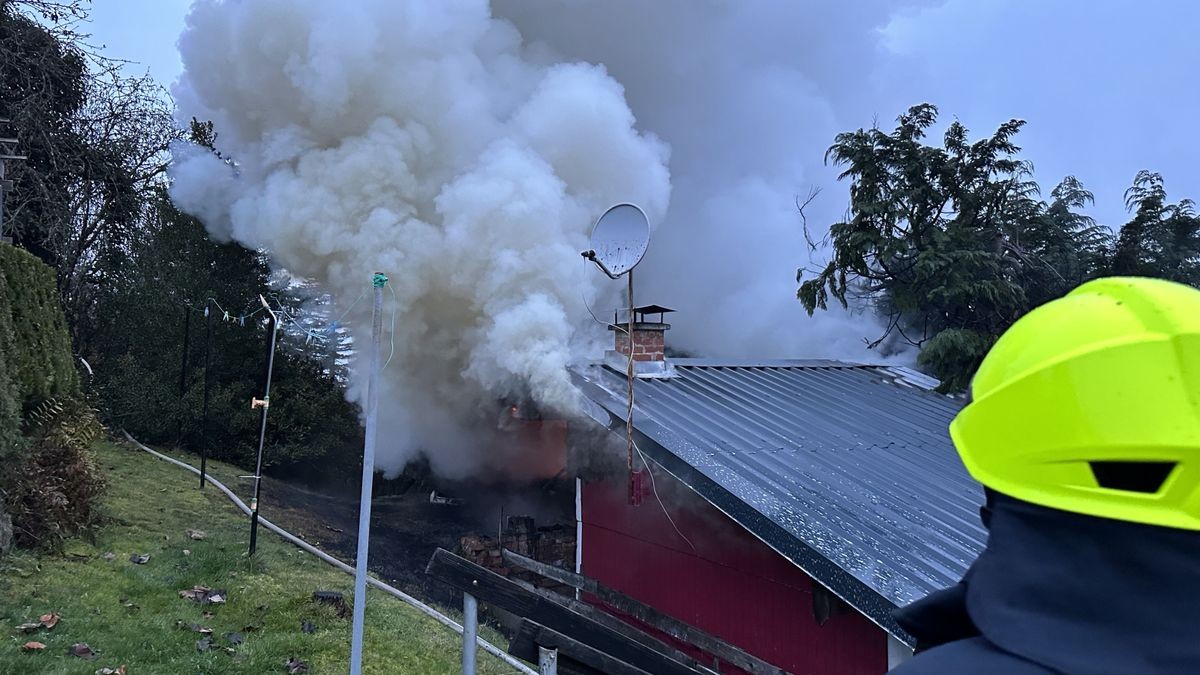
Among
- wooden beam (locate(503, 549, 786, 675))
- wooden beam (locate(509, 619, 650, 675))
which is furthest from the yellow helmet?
wooden beam (locate(503, 549, 786, 675))

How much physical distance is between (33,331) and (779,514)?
27.3 ft

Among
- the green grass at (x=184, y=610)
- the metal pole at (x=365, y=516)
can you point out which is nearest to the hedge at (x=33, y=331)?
the green grass at (x=184, y=610)

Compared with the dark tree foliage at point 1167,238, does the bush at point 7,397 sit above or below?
below

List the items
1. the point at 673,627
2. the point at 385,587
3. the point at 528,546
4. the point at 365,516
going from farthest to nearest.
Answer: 1. the point at 528,546
2. the point at 385,587
3. the point at 673,627
4. the point at 365,516

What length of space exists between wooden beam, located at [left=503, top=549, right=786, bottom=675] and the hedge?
5709mm

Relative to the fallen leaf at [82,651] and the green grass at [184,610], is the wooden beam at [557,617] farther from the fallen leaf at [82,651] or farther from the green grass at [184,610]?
the fallen leaf at [82,651]

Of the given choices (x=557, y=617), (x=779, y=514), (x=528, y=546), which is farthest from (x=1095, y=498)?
(x=528, y=546)

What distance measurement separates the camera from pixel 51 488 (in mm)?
6234

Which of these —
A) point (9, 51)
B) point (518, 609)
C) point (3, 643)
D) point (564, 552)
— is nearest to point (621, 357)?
point (564, 552)

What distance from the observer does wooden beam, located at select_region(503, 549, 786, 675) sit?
14.2ft

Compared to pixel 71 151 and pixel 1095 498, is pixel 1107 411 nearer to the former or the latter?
pixel 1095 498

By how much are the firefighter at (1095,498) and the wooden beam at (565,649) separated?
182 centimetres

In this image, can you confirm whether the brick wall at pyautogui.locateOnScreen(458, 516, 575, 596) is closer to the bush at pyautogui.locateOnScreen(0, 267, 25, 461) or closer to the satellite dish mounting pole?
the satellite dish mounting pole

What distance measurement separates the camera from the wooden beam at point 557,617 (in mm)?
2742
